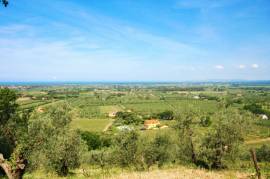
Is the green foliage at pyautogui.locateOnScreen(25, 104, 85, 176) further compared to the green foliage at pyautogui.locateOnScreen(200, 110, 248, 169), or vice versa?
the green foliage at pyautogui.locateOnScreen(200, 110, 248, 169)

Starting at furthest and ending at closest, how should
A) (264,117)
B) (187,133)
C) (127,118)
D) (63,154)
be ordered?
(127,118) < (264,117) < (187,133) < (63,154)

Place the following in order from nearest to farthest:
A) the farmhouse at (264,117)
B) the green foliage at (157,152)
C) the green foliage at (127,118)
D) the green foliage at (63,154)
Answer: the green foliage at (63,154) → the green foliage at (157,152) → the green foliage at (127,118) → the farmhouse at (264,117)

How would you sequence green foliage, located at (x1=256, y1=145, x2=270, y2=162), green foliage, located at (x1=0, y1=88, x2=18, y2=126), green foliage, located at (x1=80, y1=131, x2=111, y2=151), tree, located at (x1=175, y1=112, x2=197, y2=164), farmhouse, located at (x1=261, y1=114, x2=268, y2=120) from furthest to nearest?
farmhouse, located at (x1=261, y1=114, x2=268, y2=120), green foliage, located at (x1=80, y1=131, x2=111, y2=151), green foliage, located at (x1=256, y1=145, x2=270, y2=162), green foliage, located at (x1=0, y1=88, x2=18, y2=126), tree, located at (x1=175, y1=112, x2=197, y2=164)

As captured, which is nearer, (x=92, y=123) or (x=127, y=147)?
(x=127, y=147)

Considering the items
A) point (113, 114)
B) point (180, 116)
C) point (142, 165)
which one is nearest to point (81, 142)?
point (142, 165)

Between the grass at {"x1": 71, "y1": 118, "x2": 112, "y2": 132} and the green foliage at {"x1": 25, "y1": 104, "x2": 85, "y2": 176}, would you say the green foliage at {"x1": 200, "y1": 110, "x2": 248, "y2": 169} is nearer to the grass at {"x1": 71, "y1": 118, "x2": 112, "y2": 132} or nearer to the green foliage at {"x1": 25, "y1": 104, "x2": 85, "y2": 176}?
the green foliage at {"x1": 25, "y1": 104, "x2": 85, "y2": 176}

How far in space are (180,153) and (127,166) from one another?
7123 millimetres

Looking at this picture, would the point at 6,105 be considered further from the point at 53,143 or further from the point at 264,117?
the point at 264,117

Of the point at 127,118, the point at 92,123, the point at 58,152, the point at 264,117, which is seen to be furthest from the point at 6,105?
the point at 264,117

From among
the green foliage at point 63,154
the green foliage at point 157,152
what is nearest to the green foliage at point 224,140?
the green foliage at point 157,152

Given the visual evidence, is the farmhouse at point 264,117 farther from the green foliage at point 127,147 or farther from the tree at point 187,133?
the green foliage at point 127,147

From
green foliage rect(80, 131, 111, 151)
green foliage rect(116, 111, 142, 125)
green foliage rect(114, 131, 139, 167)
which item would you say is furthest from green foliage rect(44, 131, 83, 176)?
green foliage rect(116, 111, 142, 125)

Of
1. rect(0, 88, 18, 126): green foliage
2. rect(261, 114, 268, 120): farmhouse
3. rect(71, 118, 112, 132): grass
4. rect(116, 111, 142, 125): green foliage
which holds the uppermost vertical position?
rect(0, 88, 18, 126): green foliage

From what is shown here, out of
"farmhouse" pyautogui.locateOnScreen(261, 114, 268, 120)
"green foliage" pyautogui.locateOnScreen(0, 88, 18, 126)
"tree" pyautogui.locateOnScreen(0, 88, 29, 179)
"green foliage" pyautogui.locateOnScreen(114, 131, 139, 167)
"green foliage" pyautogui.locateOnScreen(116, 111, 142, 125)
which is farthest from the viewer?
"farmhouse" pyautogui.locateOnScreen(261, 114, 268, 120)
